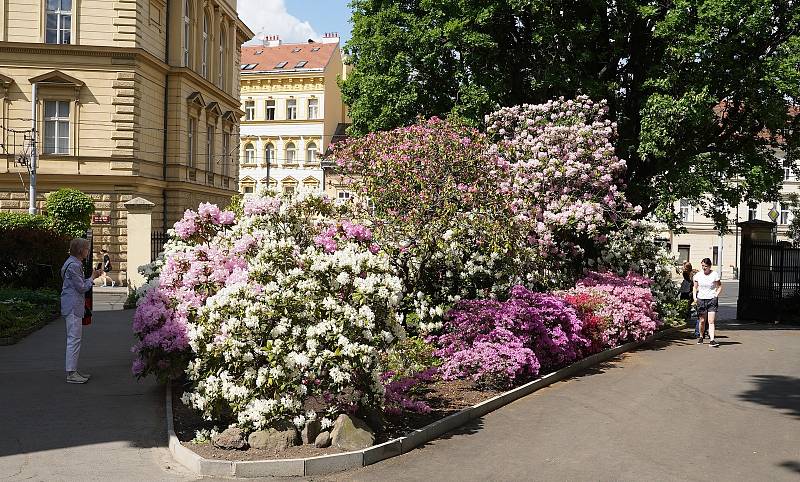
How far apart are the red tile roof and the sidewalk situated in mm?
59600

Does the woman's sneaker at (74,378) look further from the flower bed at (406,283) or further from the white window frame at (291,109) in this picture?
the white window frame at (291,109)

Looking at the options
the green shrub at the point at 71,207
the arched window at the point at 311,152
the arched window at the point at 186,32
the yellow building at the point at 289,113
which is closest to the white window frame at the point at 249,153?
the yellow building at the point at 289,113

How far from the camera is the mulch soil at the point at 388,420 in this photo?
7766mm

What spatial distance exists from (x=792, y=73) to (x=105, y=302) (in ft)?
72.7

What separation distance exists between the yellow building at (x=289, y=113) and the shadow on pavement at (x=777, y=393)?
56554mm

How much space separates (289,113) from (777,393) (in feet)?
203

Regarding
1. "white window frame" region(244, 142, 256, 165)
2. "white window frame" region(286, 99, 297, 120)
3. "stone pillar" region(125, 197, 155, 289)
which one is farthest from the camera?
"white window frame" region(244, 142, 256, 165)

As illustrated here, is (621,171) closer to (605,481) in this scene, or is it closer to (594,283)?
(594,283)

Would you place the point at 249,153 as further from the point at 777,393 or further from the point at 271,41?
the point at 777,393

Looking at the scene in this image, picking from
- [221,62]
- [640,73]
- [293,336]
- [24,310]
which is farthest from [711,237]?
[293,336]

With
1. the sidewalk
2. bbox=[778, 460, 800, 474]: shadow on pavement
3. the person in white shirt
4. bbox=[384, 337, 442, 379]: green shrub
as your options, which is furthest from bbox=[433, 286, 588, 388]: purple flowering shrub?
the person in white shirt

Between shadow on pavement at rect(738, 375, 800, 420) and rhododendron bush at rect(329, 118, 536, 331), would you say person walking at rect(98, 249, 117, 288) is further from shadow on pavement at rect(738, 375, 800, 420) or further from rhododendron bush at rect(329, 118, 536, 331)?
shadow on pavement at rect(738, 375, 800, 420)

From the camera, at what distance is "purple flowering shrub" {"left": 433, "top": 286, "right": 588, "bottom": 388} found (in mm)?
11703

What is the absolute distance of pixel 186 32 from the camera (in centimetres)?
4250
